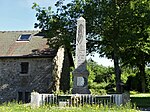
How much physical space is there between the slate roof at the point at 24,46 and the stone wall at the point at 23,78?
0.60 metres

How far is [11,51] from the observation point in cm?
3061

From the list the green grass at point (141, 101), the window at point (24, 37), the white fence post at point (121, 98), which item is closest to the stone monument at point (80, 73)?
the white fence post at point (121, 98)

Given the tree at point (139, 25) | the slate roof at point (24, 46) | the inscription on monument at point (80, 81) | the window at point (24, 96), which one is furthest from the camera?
the slate roof at point (24, 46)

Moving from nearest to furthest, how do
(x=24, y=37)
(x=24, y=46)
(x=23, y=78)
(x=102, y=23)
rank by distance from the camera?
1. (x=102, y=23)
2. (x=23, y=78)
3. (x=24, y=46)
4. (x=24, y=37)

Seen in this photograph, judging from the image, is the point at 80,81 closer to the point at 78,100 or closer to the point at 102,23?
the point at 78,100

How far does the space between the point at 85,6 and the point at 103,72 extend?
3865 centimetres

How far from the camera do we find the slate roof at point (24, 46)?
29781 millimetres

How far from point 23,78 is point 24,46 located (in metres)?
3.62

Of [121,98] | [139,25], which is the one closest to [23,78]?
[139,25]

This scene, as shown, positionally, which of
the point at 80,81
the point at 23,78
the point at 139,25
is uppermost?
the point at 139,25

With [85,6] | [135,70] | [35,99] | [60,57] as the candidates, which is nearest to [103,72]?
[135,70]

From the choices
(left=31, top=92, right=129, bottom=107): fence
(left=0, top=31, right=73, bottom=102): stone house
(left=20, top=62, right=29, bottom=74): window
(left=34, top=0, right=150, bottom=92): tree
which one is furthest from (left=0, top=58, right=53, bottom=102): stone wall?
(left=31, top=92, right=129, bottom=107): fence

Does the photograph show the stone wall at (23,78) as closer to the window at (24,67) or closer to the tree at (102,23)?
the window at (24,67)

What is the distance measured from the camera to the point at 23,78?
2956cm
